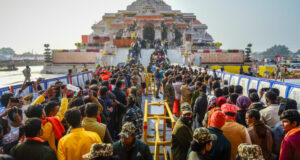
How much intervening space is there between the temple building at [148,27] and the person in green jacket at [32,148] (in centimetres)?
3262

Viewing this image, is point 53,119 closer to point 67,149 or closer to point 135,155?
point 67,149

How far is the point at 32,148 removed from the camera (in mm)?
2250

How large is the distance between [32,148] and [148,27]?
45090 mm

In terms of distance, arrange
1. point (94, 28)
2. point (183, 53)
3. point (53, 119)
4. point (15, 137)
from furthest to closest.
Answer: point (94, 28) < point (183, 53) < point (53, 119) < point (15, 137)

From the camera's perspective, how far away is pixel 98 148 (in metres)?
1.89

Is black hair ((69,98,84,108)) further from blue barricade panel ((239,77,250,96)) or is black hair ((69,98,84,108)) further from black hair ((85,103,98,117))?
blue barricade panel ((239,77,250,96))

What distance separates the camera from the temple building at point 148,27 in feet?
134

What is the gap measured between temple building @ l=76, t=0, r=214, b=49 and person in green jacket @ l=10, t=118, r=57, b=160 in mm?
32624

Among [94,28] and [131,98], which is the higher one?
[94,28]

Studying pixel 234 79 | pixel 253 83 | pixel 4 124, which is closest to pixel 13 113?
pixel 4 124

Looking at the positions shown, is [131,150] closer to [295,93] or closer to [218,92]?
[218,92]

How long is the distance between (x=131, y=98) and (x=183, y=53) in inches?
990

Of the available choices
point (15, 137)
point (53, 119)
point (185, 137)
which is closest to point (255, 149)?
point (185, 137)

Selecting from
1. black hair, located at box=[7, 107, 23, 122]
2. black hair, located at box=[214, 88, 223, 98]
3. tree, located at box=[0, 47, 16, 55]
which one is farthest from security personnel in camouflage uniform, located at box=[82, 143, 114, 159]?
tree, located at box=[0, 47, 16, 55]
